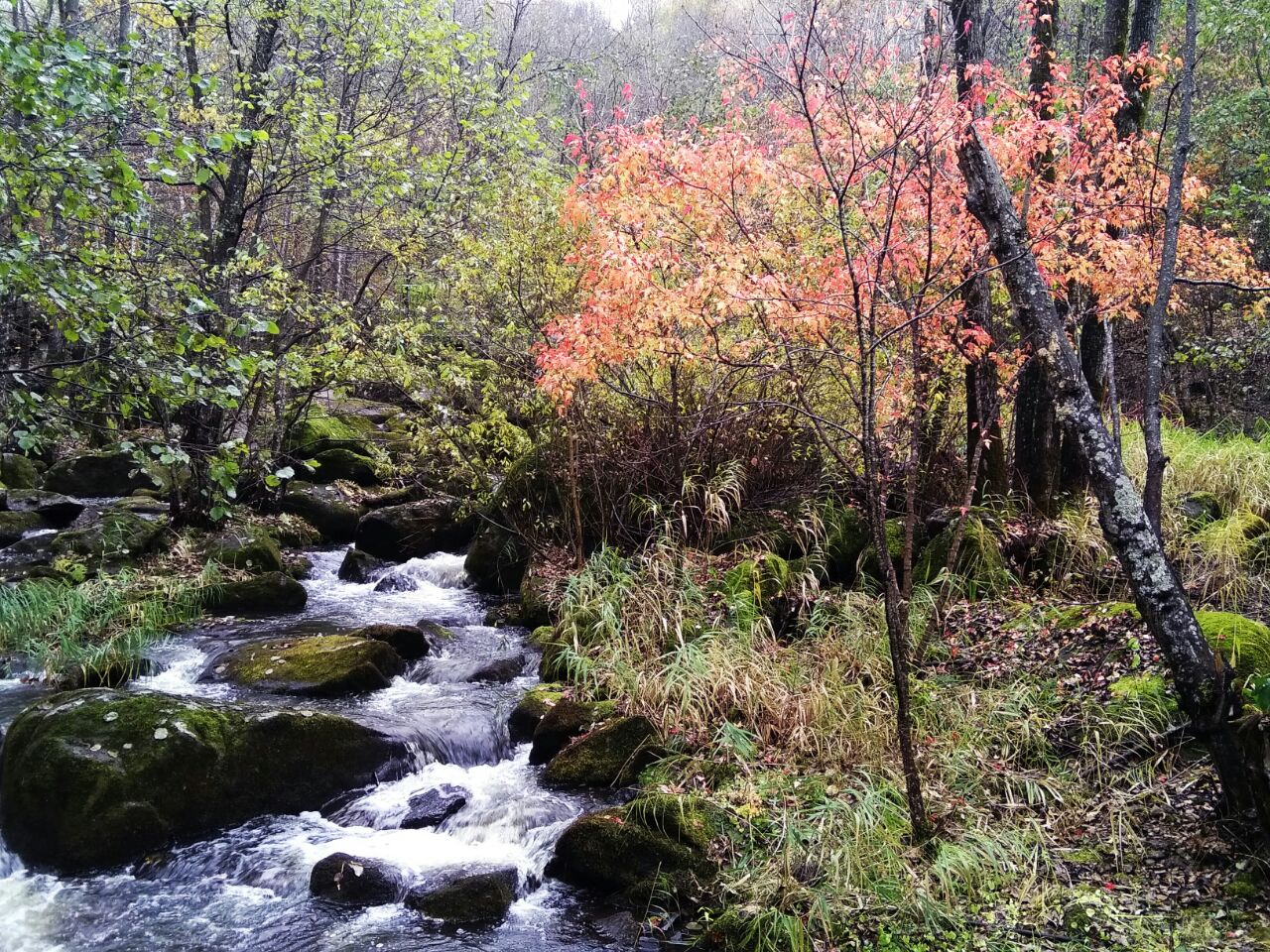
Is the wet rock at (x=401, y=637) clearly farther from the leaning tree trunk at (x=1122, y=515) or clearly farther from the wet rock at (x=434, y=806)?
the leaning tree trunk at (x=1122, y=515)

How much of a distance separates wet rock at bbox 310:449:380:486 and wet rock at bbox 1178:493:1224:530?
12.2 m

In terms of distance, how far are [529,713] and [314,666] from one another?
221cm

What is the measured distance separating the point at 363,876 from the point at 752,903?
91.5 inches

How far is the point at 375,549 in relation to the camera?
39.6 ft

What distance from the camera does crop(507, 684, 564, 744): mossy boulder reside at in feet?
22.0

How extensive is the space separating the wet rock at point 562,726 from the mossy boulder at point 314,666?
2009mm

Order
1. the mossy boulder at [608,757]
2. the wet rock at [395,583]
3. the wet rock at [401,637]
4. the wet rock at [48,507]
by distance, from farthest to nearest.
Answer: the wet rock at [48,507] → the wet rock at [395,583] → the wet rock at [401,637] → the mossy boulder at [608,757]

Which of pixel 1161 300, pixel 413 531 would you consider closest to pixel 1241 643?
pixel 1161 300

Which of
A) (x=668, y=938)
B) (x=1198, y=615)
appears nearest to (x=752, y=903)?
(x=668, y=938)

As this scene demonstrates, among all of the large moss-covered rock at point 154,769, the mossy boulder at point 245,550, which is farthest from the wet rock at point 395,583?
the large moss-covered rock at point 154,769

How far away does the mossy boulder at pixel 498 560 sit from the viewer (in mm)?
10625

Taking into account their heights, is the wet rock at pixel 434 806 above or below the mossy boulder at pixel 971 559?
below

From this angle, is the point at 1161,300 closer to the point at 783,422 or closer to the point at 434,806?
the point at 783,422

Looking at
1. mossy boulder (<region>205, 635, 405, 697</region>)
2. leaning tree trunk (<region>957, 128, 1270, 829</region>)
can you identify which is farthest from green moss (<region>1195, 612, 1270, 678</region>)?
mossy boulder (<region>205, 635, 405, 697</region>)
